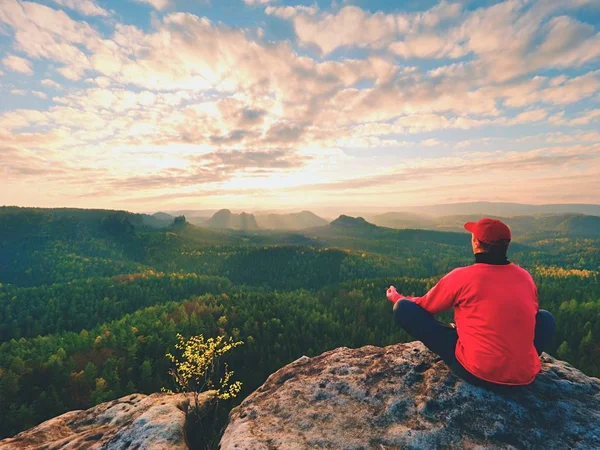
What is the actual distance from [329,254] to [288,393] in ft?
599

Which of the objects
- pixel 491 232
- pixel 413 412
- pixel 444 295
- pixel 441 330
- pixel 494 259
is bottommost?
pixel 413 412

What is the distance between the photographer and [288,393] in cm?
1145

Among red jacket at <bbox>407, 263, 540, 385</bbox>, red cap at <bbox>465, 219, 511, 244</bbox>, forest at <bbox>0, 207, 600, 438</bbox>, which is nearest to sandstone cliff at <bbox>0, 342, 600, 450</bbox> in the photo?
red jacket at <bbox>407, 263, 540, 385</bbox>

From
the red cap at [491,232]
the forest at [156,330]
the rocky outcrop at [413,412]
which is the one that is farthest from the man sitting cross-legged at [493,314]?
the forest at [156,330]

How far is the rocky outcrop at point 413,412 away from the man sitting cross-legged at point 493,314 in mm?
857

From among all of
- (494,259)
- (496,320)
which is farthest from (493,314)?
(494,259)

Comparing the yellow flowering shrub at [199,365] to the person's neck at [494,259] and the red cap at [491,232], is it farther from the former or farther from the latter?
the red cap at [491,232]

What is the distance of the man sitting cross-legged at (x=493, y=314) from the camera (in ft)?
26.5

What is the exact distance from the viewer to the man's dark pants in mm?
9531

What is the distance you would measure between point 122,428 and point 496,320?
13.7 metres

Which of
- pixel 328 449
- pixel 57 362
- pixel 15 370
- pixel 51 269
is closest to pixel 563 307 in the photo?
pixel 328 449

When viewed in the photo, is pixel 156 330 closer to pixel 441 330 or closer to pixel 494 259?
pixel 441 330

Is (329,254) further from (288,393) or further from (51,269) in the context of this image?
(288,393)

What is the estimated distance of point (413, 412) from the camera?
9.23 m
